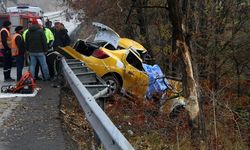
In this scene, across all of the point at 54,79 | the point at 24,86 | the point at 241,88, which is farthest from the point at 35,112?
the point at 241,88

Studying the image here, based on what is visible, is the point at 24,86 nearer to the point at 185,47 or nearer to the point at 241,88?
the point at 185,47

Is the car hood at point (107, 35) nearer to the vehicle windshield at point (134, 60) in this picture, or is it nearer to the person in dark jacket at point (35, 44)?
the vehicle windshield at point (134, 60)

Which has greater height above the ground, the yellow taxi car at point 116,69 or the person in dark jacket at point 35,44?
the person in dark jacket at point 35,44

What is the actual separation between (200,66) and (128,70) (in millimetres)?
6972

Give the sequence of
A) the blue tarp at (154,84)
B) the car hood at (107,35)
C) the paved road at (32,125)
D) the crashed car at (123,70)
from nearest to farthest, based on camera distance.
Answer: the paved road at (32,125) → the blue tarp at (154,84) → the crashed car at (123,70) → the car hood at (107,35)

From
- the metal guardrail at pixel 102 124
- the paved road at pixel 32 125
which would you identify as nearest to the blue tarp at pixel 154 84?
the paved road at pixel 32 125

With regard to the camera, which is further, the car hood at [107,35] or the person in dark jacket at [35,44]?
the car hood at [107,35]

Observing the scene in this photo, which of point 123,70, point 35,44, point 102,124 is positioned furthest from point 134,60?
point 102,124

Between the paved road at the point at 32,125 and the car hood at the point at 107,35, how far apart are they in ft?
13.2

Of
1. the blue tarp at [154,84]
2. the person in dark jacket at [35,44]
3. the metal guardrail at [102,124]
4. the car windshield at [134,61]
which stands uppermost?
the metal guardrail at [102,124]

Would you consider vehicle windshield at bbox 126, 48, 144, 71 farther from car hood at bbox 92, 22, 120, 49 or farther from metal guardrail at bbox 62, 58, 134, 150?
metal guardrail at bbox 62, 58, 134, 150

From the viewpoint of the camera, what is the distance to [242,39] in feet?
62.5

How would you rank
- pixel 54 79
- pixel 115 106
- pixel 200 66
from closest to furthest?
pixel 115 106
pixel 54 79
pixel 200 66

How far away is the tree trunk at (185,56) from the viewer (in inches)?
363
